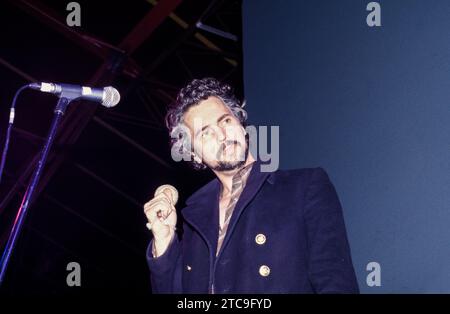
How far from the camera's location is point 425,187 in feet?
6.82

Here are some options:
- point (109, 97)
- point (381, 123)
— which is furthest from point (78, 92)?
point (381, 123)

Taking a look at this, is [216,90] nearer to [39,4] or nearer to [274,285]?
[274,285]

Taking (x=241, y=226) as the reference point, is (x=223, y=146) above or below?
above

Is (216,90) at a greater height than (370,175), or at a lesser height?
greater

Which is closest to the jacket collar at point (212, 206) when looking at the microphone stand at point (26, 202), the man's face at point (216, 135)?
the man's face at point (216, 135)

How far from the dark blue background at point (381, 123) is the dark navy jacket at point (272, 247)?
44 cm

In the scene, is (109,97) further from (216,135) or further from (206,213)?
(206,213)

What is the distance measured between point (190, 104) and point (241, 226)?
830mm

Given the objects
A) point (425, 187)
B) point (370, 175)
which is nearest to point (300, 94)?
point (370, 175)

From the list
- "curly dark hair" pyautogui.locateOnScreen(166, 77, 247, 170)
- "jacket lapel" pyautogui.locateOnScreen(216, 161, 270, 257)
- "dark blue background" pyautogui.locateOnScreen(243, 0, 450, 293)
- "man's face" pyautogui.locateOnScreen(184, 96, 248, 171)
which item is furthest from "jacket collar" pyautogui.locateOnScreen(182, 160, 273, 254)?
"dark blue background" pyautogui.locateOnScreen(243, 0, 450, 293)

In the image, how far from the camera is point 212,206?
2.34 meters

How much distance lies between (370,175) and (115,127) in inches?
241

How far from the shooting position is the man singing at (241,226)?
1864mm

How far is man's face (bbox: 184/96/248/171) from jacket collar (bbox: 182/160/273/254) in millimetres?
117
